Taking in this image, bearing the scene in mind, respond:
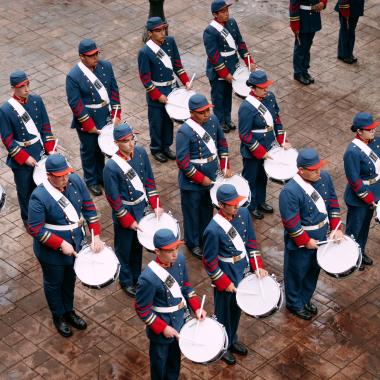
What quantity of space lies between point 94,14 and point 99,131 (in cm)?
568

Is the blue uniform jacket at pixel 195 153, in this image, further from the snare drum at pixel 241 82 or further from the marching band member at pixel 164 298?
the marching band member at pixel 164 298

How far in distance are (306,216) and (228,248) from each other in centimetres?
121

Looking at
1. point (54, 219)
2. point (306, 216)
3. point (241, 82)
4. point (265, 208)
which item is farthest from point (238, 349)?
point (241, 82)

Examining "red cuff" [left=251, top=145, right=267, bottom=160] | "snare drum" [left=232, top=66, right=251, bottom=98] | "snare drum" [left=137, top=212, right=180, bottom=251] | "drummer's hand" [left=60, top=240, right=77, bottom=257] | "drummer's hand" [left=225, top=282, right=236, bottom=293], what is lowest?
"snare drum" [left=232, top=66, right=251, bottom=98]

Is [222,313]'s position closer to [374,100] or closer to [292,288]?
[292,288]

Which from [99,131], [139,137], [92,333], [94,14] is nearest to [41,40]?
[94,14]

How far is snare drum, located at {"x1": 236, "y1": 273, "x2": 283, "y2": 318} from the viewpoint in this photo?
11.2m

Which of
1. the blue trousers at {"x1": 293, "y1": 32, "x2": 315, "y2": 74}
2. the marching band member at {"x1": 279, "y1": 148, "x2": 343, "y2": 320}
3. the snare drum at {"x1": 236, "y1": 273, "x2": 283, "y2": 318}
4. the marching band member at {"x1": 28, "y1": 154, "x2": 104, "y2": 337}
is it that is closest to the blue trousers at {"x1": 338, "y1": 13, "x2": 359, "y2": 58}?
the blue trousers at {"x1": 293, "y1": 32, "x2": 315, "y2": 74}

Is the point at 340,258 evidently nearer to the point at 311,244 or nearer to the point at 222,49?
the point at 311,244

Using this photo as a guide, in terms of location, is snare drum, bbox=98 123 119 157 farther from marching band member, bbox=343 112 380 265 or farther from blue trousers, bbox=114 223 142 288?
marching band member, bbox=343 112 380 265

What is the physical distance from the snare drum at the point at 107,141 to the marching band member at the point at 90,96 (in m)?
0.18

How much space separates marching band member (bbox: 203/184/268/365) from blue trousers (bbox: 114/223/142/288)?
1484mm

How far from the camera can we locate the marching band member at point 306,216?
476 inches

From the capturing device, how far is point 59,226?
38.9ft
